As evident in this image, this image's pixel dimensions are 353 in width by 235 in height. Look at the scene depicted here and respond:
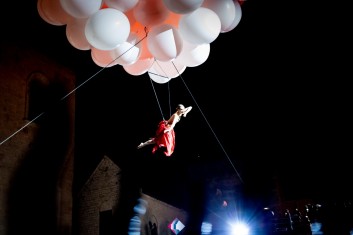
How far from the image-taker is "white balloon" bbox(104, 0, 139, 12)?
271cm

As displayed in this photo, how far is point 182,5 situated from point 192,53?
33.5 inches

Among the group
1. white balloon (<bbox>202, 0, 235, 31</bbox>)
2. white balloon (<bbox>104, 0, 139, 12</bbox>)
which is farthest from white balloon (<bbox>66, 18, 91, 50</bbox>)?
white balloon (<bbox>202, 0, 235, 31</bbox>)

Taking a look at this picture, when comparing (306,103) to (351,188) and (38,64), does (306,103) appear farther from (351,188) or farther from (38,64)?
(38,64)

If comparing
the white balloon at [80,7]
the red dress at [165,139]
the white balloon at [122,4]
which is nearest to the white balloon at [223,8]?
the white balloon at [122,4]

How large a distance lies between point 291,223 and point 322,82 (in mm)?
3944

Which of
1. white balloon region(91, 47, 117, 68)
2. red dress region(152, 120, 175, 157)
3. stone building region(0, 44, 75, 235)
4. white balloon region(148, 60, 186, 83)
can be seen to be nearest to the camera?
white balloon region(91, 47, 117, 68)

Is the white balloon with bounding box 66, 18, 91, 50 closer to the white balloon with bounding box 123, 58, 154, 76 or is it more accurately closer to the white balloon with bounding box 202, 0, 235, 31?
the white balloon with bounding box 123, 58, 154, 76

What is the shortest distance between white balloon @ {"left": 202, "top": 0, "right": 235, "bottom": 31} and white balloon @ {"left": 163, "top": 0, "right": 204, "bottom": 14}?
0.42 meters

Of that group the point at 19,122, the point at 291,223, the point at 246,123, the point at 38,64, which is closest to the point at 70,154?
the point at 19,122

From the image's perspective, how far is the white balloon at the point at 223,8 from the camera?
298 centimetres

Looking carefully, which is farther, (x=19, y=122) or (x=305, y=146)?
(x=305, y=146)

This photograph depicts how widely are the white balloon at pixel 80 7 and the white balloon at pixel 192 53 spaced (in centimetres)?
97

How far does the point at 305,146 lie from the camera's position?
28.4ft

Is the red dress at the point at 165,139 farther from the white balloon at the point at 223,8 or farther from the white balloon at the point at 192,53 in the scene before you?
the white balloon at the point at 223,8
